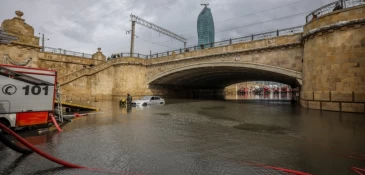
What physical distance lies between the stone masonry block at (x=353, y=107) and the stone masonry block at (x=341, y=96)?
35cm

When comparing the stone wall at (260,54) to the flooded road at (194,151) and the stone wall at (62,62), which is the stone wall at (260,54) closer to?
the flooded road at (194,151)

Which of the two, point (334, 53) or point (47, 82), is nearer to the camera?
point (47, 82)

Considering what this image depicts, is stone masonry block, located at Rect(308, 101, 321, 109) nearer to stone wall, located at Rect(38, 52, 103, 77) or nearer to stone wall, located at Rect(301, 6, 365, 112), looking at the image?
stone wall, located at Rect(301, 6, 365, 112)

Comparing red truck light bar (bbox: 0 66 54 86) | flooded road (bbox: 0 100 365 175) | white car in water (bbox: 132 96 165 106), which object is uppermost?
red truck light bar (bbox: 0 66 54 86)

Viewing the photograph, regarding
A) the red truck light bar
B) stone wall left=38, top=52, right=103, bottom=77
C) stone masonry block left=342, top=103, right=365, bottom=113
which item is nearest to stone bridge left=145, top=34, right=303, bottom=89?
stone masonry block left=342, top=103, right=365, bottom=113

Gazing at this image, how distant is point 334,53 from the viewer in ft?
48.1

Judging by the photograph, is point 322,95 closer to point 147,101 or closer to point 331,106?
point 331,106

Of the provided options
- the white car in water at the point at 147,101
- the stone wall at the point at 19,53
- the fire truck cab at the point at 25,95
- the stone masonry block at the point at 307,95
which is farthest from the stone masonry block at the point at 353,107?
the stone wall at the point at 19,53

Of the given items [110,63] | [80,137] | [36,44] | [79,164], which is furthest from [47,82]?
[110,63]

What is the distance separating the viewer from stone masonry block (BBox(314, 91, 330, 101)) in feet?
47.9

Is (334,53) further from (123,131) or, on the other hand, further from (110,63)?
(110,63)

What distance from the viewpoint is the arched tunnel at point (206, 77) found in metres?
22.8

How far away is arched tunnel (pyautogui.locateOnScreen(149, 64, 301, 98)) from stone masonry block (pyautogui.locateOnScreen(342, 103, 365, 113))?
5841mm

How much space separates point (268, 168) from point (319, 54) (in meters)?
15.1
